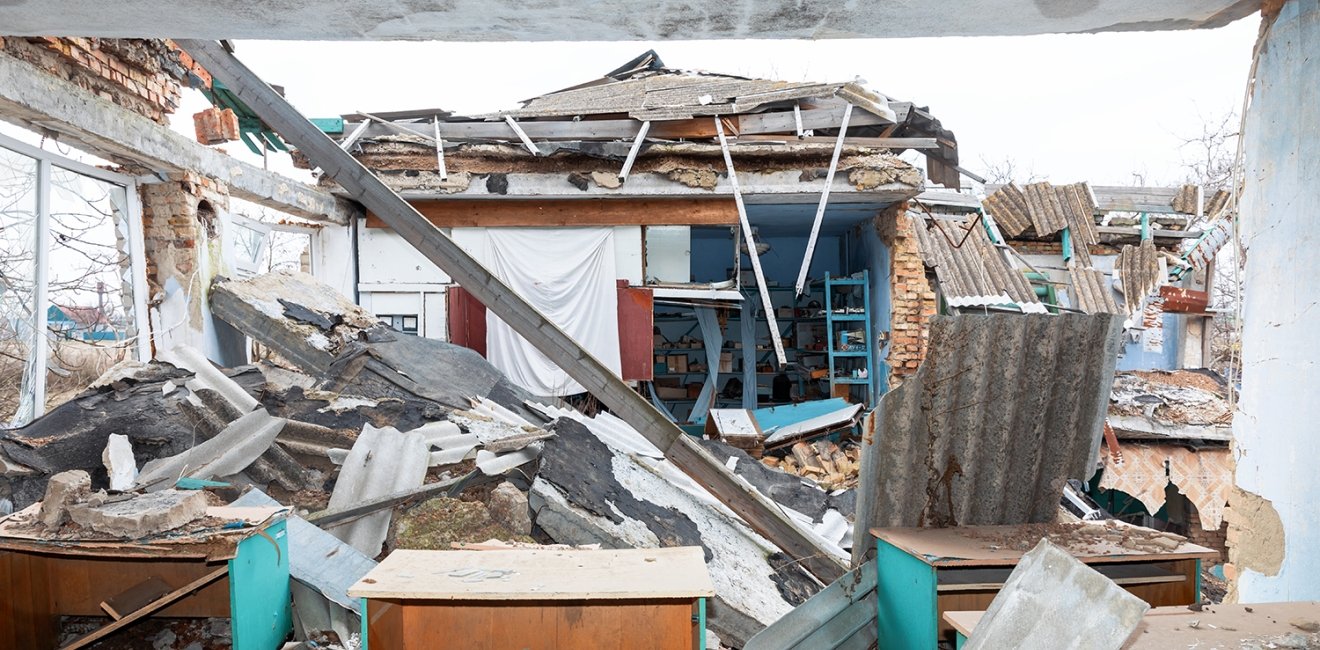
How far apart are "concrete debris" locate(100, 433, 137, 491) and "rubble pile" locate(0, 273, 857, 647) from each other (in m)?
0.01

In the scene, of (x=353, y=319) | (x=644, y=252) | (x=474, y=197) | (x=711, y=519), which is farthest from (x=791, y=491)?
(x=474, y=197)

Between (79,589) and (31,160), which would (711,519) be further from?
(31,160)

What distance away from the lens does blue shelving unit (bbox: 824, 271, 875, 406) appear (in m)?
11.3

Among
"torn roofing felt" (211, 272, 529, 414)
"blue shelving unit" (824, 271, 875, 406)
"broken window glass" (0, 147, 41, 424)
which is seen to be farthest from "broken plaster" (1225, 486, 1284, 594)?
"blue shelving unit" (824, 271, 875, 406)

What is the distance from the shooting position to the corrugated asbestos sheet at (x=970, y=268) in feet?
33.8

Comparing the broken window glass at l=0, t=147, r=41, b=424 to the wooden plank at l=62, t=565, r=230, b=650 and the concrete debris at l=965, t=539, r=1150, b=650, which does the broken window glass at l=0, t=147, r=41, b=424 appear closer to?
the wooden plank at l=62, t=565, r=230, b=650

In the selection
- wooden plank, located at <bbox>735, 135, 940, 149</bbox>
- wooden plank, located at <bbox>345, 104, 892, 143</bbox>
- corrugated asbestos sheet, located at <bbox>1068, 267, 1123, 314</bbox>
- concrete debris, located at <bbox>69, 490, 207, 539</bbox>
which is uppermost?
wooden plank, located at <bbox>345, 104, 892, 143</bbox>

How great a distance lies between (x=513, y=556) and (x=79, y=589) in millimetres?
2261

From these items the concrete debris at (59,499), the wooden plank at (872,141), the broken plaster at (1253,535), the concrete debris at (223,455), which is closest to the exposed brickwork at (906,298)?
the wooden plank at (872,141)

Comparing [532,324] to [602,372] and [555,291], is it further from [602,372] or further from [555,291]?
[555,291]

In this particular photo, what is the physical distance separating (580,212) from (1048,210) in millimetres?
7595

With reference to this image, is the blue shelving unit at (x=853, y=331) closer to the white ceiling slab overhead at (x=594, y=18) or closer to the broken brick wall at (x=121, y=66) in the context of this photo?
the broken brick wall at (x=121, y=66)

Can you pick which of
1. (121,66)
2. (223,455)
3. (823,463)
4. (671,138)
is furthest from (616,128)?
(223,455)

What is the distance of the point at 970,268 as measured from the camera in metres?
10.8
